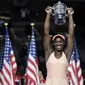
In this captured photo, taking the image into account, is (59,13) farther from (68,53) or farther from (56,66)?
(56,66)

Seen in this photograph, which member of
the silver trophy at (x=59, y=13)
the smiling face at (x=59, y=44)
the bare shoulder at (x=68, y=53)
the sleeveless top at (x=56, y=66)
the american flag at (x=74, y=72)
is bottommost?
the american flag at (x=74, y=72)

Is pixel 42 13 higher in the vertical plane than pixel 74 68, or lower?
higher

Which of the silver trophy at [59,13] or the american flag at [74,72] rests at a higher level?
the silver trophy at [59,13]

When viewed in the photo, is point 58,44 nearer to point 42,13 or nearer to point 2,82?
point 2,82

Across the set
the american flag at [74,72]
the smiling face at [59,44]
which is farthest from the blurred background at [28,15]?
the smiling face at [59,44]

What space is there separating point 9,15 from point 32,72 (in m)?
2.25

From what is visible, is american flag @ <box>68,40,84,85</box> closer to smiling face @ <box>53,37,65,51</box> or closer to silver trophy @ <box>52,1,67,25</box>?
silver trophy @ <box>52,1,67,25</box>

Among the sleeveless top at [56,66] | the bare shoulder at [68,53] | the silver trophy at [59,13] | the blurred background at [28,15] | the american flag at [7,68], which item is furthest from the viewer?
the blurred background at [28,15]

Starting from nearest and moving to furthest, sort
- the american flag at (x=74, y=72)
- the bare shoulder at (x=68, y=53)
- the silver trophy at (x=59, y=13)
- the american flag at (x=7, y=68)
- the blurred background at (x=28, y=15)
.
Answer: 1. the bare shoulder at (x=68, y=53)
2. the silver trophy at (x=59, y=13)
3. the american flag at (x=7, y=68)
4. the american flag at (x=74, y=72)
5. the blurred background at (x=28, y=15)

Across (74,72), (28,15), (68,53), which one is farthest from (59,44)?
(28,15)

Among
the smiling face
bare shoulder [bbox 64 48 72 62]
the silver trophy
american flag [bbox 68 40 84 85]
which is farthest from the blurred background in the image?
the smiling face

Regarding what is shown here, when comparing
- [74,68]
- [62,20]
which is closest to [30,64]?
[74,68]

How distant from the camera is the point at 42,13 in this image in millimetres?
11469

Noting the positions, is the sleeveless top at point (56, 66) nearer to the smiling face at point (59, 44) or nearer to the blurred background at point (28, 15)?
the smiling face at point (59, 44)
